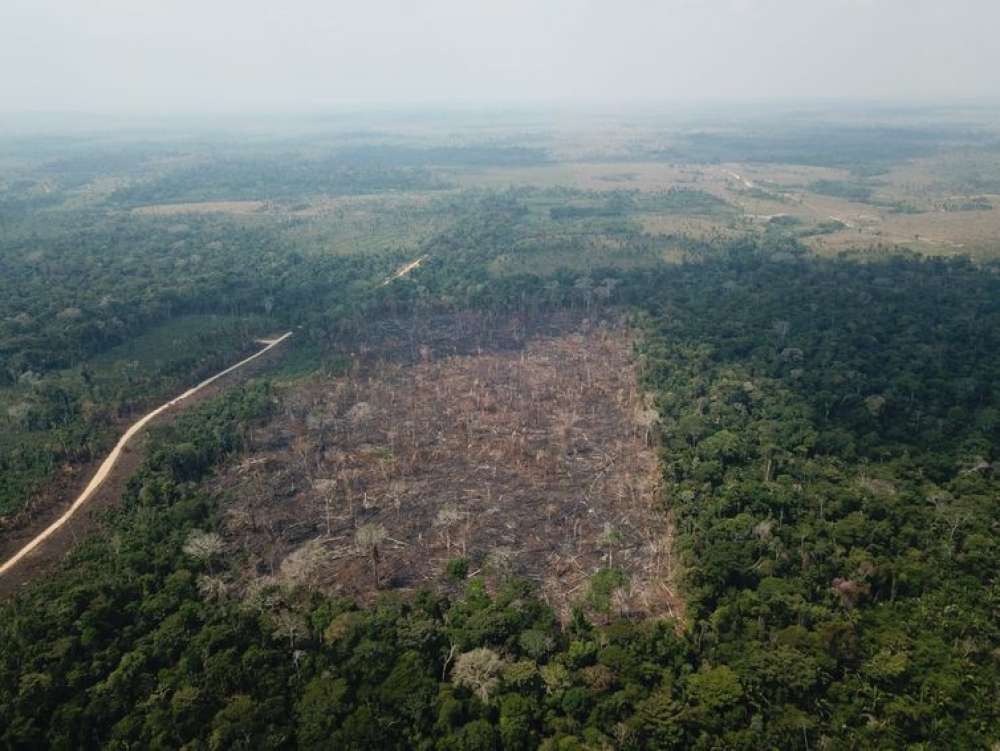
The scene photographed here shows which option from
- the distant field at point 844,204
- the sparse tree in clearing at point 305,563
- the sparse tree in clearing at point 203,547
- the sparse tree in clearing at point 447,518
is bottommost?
the sparse tree in clearing at point 305,563

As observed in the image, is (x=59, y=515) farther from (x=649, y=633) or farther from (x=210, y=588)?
(x=649, y=633)

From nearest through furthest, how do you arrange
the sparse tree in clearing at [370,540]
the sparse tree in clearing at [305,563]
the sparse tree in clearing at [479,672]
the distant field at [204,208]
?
the sparse tree in clearing at [479,672]
the sparse tree in clearing at [305,563]
the sparse tree in clearing at [370,540]
the distant field at [204,208]

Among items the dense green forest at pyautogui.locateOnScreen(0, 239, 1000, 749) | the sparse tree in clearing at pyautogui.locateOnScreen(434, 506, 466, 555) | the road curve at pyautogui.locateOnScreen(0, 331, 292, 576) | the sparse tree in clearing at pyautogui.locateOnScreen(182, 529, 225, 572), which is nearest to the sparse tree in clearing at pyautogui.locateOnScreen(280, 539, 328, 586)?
the dense green forest at pyautogui.locateOnScreen(0, 239, 1000, 749)

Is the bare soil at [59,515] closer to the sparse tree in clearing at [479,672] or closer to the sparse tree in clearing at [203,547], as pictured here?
the sparse tree in clearing at [203,547]

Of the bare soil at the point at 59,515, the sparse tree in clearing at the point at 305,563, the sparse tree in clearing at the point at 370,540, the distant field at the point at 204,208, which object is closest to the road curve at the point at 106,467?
the bare soil at the point at 59,515

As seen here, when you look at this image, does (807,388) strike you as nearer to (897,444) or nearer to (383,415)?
(897,444)

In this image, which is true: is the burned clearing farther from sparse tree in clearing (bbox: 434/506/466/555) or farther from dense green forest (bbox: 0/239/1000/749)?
dense green forest (bbox: 0/239/1000/749)

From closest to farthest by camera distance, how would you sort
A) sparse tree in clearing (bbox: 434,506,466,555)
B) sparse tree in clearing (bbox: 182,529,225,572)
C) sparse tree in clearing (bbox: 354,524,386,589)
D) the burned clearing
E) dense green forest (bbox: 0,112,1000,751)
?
dense green forest (bbox: 0,112,1000,751) < sparse tree in clearing (bbox: 182,529,225,572) < the burned clearing < sparse tree in clearing (bbox: 354,524,386,589) < sparse tree in clearing (bbox: 434,506,466,555)
